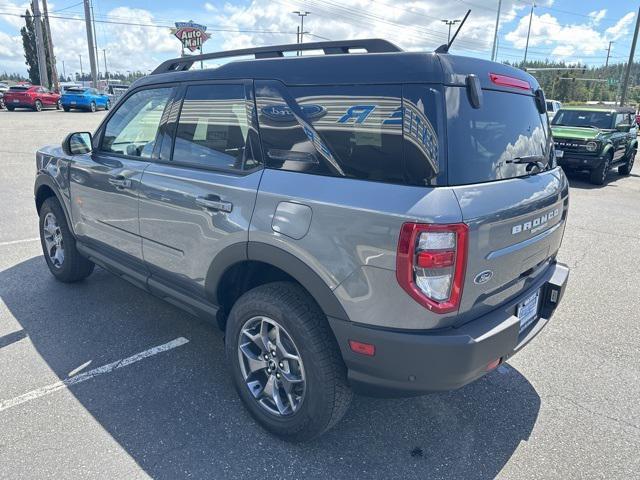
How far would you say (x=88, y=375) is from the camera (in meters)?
3.02

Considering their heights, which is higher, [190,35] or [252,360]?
[190,35]

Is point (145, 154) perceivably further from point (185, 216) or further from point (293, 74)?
point (293, 74)

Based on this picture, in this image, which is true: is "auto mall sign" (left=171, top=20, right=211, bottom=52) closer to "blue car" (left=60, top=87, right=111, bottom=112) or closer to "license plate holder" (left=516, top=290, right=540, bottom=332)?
"blue car" (left=60, top=87, right=111, bottom=112)

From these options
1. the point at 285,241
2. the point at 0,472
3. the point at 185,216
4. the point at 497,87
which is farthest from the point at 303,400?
the point at 497,87

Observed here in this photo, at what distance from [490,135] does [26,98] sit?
31.5 metres

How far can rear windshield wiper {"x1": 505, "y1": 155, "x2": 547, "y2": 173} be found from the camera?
2410 millimetres

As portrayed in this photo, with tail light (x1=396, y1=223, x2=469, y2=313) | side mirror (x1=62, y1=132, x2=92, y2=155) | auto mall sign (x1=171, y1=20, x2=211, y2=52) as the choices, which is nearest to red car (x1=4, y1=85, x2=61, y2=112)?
auto mall sign (x1=171, y1=20, x2=211, y2=52)

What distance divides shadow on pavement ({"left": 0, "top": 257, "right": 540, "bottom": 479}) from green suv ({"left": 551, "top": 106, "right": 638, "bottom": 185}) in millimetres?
9687

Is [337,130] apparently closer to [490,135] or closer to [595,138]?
[490,135]

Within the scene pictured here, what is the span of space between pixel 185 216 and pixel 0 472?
156 centimetres

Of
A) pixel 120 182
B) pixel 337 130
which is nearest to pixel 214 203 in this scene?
pixel 337 130

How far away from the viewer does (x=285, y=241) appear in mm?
2250

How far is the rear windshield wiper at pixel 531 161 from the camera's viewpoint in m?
2.41

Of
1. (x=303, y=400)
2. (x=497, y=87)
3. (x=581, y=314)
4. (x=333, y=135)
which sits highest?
(x=497, y=87)
